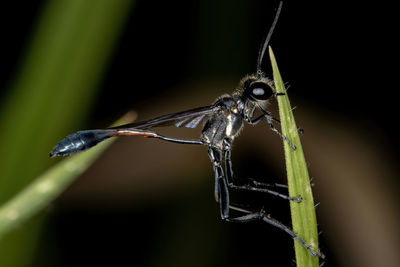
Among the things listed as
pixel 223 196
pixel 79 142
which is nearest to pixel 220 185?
pixel 223 196

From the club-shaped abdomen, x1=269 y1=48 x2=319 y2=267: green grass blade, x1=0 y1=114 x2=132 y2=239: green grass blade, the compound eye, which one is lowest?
x1=269 y1=48 x2=319 y2=267: green grass blade

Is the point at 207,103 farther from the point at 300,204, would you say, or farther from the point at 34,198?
the point at 300,204

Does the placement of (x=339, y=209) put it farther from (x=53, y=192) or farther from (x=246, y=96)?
(x=53, y=192)

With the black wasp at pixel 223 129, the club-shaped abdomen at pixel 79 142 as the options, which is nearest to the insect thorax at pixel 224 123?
the black wasp at pixel 223 129

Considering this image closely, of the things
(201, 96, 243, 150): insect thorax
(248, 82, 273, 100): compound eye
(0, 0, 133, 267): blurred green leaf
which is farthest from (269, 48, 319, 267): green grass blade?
(0, 0, 133, 267): blurred green leaf

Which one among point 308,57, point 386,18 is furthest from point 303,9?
point 386,18

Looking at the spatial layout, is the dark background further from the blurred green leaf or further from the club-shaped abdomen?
the club-shaped abdomen
